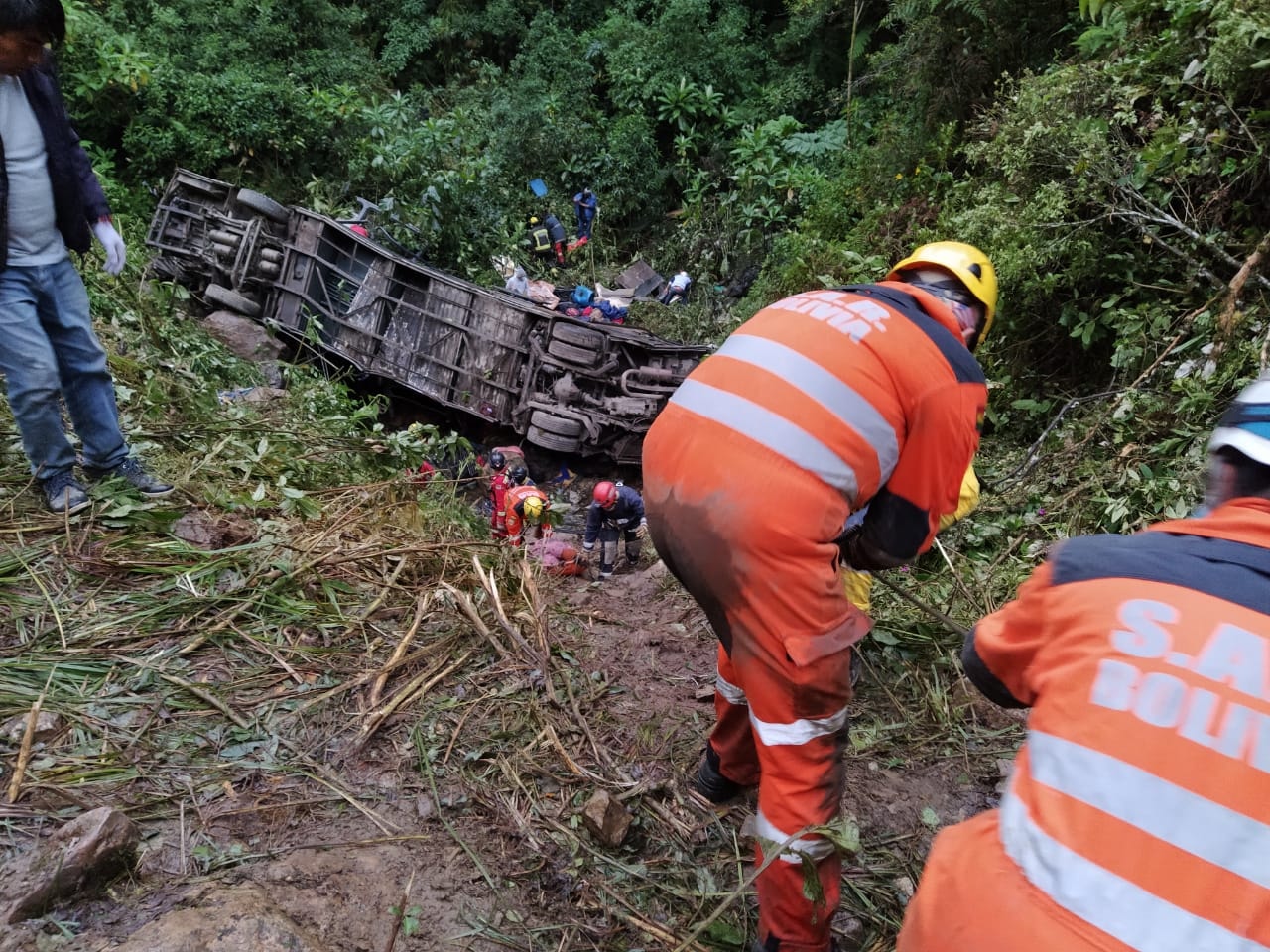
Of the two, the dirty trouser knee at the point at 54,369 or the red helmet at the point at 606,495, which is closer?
the dirty trouser knee at the point at 54,369

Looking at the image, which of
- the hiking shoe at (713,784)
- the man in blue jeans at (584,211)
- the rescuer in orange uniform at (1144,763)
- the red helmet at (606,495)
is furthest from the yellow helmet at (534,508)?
the man in blue jeans at (584,211)

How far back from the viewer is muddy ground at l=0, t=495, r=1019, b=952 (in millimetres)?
1780

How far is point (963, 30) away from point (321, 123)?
7.49 metres

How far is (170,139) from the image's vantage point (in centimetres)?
886

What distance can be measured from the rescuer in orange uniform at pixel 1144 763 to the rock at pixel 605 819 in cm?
111

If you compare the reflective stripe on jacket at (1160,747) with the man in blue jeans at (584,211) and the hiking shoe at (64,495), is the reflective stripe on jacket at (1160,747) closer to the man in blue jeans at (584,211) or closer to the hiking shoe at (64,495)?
the hiking shoe at (64,495)

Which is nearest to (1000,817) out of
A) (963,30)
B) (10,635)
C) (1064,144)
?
(10,635)

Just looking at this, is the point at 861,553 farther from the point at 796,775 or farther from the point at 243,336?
the point at 243,336

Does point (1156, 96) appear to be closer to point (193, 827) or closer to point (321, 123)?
point (193, 827)

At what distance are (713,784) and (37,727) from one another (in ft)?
6.35

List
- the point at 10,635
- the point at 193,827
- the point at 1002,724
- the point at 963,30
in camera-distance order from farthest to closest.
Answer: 1. the point at 963,30
2. the point at 1002,724
3. the point at 10,635
4. the point at 193,827

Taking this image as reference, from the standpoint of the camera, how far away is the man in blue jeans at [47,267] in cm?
261

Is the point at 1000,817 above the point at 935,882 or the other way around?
above

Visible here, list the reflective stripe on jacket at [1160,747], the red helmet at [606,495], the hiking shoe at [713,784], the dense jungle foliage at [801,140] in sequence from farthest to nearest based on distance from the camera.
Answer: the red helmet at [606,495]
the dense jungle foliage at [801,140]
the hiking shoe at [713,784]
the reflective stripe on jacket at [1160,747]
